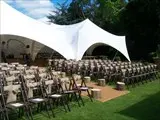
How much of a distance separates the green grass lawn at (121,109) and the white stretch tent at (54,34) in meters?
9.46

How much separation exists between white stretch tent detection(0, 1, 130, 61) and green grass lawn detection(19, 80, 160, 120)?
9.46 metres

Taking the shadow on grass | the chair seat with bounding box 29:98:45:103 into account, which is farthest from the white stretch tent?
the chair seat with bounding box 29:98:45:103

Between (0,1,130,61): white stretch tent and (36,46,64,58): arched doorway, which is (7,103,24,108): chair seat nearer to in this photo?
(0,1,130,61): white stretch tent

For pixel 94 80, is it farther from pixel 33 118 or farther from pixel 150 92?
pixel 33 118

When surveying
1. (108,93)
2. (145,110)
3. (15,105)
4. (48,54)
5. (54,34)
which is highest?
(54,34)

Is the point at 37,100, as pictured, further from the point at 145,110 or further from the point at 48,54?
the point at 48,54

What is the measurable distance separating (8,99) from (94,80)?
28.4 ft

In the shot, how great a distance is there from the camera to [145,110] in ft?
33.0

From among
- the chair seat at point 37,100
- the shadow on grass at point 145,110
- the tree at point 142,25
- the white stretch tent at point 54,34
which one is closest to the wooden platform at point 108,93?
the shadow on grass at point 145,110

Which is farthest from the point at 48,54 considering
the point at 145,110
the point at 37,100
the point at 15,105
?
the point at 15,105

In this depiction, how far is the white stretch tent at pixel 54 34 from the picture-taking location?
19891 mm

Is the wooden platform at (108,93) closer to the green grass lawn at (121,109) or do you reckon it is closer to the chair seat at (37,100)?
the green grass lawn at (121,109)

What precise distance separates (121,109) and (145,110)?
81cm

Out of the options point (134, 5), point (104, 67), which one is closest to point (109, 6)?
point (134, 5)
